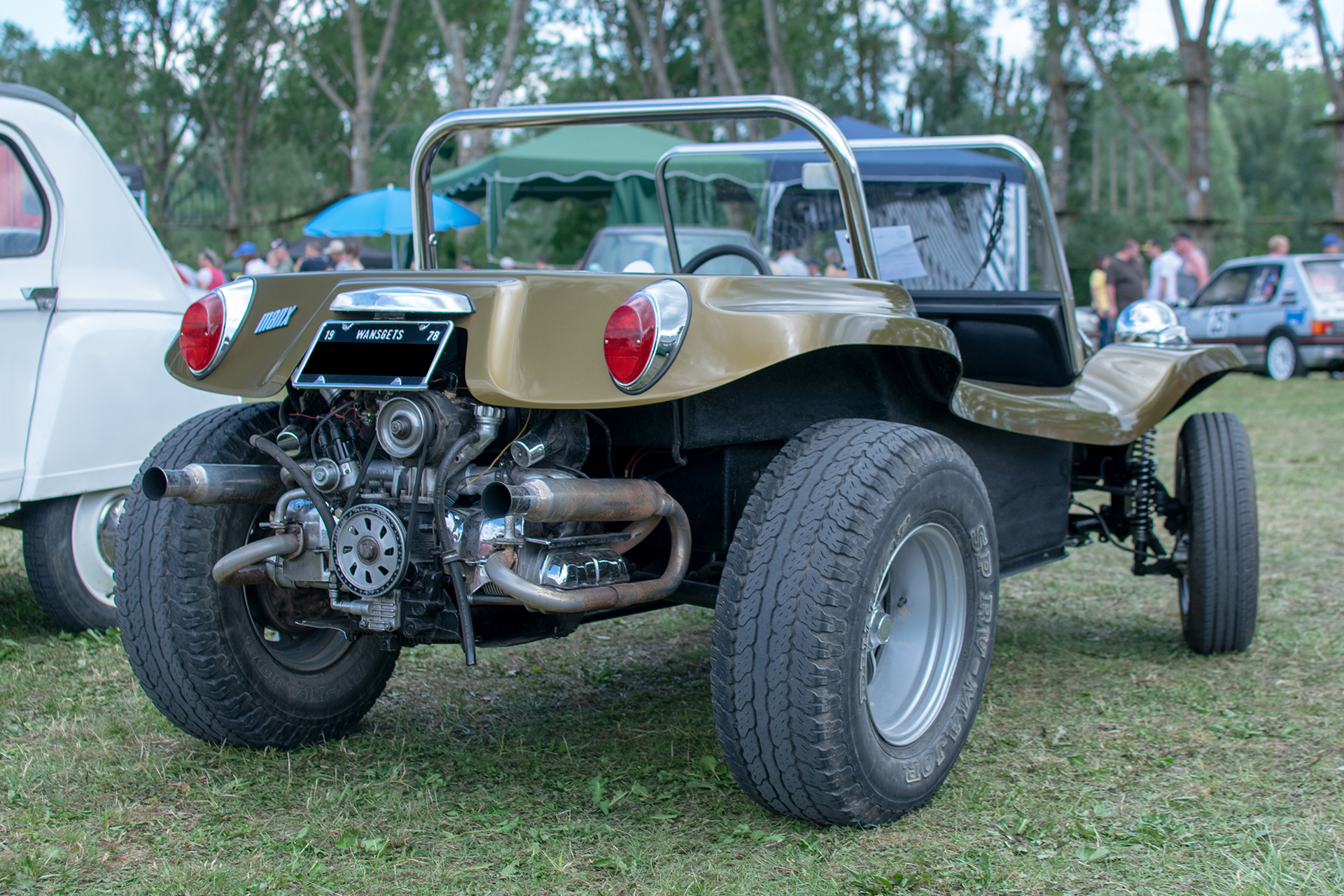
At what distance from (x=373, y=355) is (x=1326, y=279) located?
16.5 meters

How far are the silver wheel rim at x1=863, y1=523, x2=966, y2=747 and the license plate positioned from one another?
1.12 metres

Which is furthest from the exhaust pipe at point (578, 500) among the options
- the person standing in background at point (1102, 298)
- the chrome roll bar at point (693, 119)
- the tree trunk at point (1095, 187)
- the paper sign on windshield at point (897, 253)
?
the tree trunk at point (1095, 187)

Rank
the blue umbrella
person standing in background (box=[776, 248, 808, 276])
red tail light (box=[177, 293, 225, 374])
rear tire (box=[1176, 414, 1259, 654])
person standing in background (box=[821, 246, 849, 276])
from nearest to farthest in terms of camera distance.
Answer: red tail light (box=[177, 293, 225, 374])
rear tire (box=[1176, 414, 1259, 654])
person standing in background (box=[821, 246, 849, 276])
person standing in background (box=[776, 248, 808, 276])
the blue umbrella

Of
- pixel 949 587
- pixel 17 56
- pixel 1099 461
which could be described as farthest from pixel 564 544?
pixel 17 56

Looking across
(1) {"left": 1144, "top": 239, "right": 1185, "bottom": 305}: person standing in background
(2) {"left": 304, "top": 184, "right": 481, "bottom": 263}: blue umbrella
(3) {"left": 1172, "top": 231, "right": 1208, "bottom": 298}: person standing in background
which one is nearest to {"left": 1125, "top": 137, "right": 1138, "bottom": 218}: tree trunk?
(3) {"left": 1172, "top": 231, "right": 1208, "bottom": 298}: person standing in background

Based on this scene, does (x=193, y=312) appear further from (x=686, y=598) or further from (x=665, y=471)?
(x=686, y=598)

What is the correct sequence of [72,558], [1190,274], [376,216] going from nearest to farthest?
1. [72,558]
2. [376,216]
3. [1190,274]

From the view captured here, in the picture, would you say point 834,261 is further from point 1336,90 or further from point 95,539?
point 1336,90

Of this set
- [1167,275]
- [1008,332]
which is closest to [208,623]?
[1008,332]

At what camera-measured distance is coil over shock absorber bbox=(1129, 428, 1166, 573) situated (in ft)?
13.3

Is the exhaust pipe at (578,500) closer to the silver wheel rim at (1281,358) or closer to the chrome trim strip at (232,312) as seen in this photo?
the chrome trim strip at (232,312)

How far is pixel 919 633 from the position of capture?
2756 mm

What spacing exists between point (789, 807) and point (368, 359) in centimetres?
125

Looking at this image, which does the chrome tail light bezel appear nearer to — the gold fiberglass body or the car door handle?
the gold fiberglass body
